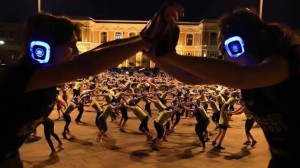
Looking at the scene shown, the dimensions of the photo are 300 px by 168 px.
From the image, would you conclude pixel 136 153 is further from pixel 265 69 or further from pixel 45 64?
pixel 265 69

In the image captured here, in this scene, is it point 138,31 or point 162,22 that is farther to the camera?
point 138,31

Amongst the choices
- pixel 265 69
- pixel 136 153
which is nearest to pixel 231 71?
pixel 265 69

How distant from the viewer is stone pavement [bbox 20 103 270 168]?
10.3 metres

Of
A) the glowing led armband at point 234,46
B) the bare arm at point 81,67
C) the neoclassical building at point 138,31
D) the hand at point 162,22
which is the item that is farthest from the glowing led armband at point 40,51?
the neoclassical building at point 138,31

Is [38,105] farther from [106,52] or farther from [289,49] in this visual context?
[289,49]

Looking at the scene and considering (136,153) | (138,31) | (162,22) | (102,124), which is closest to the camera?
(162,22)

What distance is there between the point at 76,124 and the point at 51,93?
598 inches

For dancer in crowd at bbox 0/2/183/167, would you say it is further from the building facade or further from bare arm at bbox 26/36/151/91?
the building facade

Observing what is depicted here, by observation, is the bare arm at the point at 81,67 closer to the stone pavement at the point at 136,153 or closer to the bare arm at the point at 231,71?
the bare arm at the point at 231,71

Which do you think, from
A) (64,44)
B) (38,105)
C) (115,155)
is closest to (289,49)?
(64,44)

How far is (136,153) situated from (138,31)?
73121 millimetres

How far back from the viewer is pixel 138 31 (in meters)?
83.2

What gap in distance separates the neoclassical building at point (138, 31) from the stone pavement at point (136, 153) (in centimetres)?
6484

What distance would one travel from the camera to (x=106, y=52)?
1.81 meters
